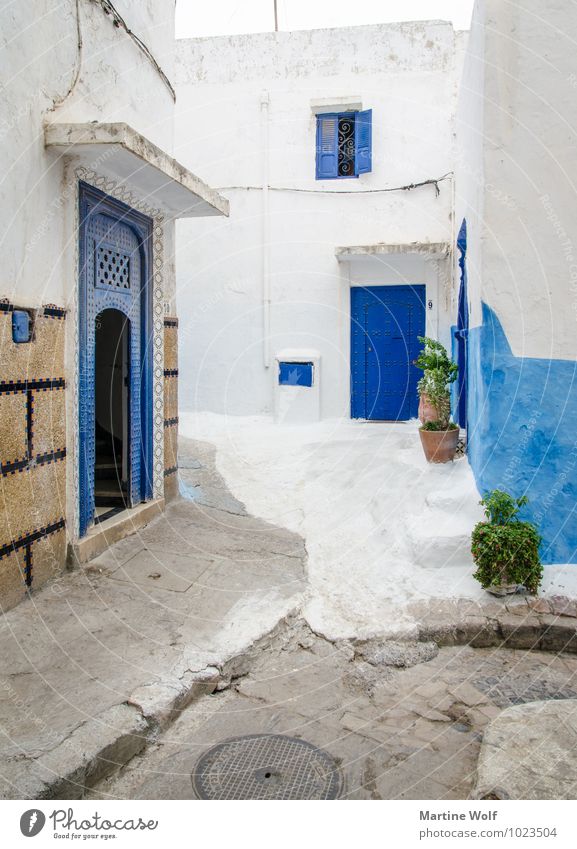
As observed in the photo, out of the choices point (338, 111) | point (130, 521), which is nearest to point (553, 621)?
point (130, 521)

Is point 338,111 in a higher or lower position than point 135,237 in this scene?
higher

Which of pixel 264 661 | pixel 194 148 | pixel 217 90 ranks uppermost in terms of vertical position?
pixel 217 90

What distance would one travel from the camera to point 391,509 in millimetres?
6871

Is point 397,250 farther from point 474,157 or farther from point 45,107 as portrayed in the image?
point 45,107

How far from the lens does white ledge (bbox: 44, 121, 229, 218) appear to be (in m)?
4.77

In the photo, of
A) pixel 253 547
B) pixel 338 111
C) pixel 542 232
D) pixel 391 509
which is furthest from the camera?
pixel 338 111

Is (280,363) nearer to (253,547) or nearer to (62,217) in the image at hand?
(253,547)

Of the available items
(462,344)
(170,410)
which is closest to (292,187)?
(462,344)

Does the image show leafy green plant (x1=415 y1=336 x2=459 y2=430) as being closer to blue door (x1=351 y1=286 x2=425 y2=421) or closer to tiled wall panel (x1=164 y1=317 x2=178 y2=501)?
tiled wall panel (x1=164 y1=317 x2=178 y2=501)

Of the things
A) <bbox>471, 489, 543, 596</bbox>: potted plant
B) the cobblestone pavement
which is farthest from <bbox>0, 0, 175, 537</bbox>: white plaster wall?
<bbox>471, 489, 543, 596</bbox>: potted plant

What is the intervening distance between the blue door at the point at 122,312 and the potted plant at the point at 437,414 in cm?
288

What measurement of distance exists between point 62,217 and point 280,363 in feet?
23.3

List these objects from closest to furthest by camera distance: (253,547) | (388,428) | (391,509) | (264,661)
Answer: (264,661), (253,547), (391,509), (388,428)

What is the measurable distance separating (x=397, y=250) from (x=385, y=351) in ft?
5.74
